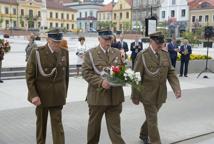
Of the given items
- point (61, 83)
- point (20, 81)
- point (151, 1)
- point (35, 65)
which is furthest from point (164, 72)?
point (151, 1)

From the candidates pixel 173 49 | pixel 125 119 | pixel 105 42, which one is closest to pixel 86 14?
pixel 173 49

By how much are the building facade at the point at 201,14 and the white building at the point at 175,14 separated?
143cm

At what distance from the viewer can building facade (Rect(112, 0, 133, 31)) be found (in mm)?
100688

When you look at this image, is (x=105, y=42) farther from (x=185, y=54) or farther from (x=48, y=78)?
(x=185, y=54)

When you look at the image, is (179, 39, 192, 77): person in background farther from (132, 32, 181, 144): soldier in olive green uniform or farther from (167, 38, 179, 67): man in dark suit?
(132, 32, 181, 144): soldier in olive green uniform

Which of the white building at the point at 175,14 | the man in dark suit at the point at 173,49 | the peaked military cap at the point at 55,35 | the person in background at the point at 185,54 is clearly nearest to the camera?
the peaked military cap at the point at 55,35

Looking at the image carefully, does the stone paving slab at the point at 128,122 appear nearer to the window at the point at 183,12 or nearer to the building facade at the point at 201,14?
the building facade at the point at 201,14

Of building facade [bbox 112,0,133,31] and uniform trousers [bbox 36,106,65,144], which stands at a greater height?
building facade [bbox 112,0,133,31]

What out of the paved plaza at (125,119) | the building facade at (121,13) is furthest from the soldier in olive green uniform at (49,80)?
the building facade at (121,13)

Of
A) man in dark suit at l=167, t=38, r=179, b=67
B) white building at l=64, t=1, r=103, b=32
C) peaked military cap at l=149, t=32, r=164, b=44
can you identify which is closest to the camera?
peaked military cap at l=149, t=32, r=164, b=44

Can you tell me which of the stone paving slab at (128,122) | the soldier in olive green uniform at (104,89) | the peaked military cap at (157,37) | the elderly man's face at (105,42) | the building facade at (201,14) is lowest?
the stone paving slab at (128,122)

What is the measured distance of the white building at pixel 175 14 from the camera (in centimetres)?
8138

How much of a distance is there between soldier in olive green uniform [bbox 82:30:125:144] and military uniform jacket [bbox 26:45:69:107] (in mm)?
344

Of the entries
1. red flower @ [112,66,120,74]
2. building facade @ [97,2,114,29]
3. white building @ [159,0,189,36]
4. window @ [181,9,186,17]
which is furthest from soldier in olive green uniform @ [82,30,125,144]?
building facade @ [97,2,114,29]
